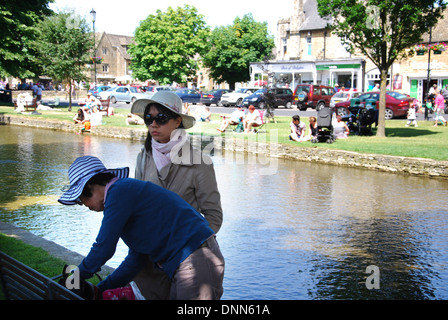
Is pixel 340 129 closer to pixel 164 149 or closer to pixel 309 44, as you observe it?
pixel 164 149

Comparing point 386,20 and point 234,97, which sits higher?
point 386,20

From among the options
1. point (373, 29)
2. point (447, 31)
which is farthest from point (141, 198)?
point (447, 31)

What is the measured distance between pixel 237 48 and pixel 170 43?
869 cm

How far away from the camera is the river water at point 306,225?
19.9ft

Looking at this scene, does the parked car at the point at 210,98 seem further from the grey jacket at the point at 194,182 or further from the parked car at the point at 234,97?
the grey jacket at the point at 194,182

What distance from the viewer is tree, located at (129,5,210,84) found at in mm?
60625

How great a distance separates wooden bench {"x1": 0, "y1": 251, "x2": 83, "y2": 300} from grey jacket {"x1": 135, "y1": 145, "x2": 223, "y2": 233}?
992 millimetres

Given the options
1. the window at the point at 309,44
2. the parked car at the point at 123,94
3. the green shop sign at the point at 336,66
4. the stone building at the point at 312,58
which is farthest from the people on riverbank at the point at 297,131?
the window at the point at 309,44

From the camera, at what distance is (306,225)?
28.2 feet

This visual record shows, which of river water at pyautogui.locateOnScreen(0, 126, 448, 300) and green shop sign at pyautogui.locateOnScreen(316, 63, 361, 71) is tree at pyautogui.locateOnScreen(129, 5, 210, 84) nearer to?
green shop sign at pyautogui.locateOnScreen(316, 63, 361, 71)

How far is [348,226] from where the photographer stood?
8.54 m

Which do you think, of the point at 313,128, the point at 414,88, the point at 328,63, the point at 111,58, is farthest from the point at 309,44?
the point at 111,58
